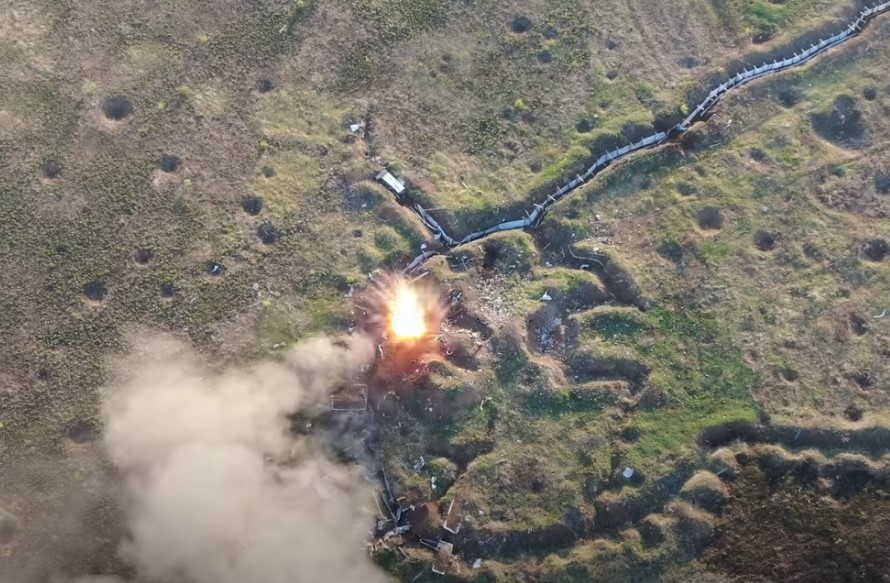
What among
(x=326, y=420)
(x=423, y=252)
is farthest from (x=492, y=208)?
(x=326, y=420)

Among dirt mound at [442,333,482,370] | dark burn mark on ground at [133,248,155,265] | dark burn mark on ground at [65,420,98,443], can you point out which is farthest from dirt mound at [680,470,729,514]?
dark burn mark on ground at [133,248,155,265]

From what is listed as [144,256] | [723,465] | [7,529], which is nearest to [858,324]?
[723,465]

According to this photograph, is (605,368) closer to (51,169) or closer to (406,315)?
(406,315)

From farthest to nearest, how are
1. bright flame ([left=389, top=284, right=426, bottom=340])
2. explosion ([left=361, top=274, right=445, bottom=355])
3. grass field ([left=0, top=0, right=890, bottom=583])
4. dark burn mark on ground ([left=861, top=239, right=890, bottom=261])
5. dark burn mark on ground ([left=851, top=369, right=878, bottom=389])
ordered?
dark burn mark on ground ([left=861, top=239, right=890, bottom=261]), bright flame ([left=389, top=284, right=426, bottom=340]), explosion ([left=361, top=274, right=445, bottom=355]), dark burn mark on ground ([left=851, top=369, right=878, bottom=389]), grass field ([left=0, top=0, right=890, bottom=583])

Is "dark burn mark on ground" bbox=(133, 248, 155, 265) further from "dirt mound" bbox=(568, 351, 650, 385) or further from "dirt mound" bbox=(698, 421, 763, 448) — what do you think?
"dirt mound" bbox=(698, 421, 763, 448)

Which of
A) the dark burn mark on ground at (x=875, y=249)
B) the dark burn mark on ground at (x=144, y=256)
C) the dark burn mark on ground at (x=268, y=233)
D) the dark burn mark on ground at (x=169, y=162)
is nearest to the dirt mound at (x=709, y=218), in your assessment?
the dark burn mark on ground at (x=875, y=249)

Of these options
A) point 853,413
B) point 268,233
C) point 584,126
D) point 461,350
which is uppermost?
point 584,126

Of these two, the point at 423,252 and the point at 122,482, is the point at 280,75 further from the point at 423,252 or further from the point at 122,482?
the point at 122,482
